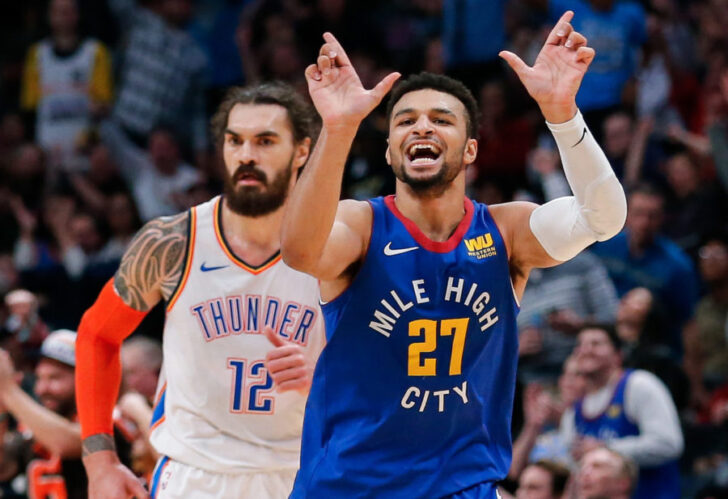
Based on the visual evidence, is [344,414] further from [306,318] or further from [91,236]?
[91,236]

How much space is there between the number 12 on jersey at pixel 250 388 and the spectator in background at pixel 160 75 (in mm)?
6815

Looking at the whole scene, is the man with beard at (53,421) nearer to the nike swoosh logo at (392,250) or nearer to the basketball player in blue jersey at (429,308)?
the basketball player in blue jersey at (429,308)

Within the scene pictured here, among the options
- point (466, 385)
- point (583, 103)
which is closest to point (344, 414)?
point (466, 385)

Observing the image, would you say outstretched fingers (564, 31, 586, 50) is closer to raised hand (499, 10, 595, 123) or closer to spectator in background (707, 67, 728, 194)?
raised hand (499, 10, 595, 123)

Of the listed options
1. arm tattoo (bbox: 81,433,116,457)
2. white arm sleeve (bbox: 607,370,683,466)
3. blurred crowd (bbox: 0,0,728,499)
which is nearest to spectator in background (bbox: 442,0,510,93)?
blurred crowd (bbox: 0,0,728,499)

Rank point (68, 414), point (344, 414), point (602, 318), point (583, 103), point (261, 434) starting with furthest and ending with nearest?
point (583, 103)
point (602, 318)
point (68, 414)
point (261, 434)
point (344, 414)

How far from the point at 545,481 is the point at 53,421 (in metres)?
2.77

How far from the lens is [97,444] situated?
15.8 feet

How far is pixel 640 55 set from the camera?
33.8ft

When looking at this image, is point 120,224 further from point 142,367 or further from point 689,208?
point 689,208

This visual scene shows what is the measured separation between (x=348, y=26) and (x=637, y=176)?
3.34 metres

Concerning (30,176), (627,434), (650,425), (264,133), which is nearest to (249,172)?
(264,133)

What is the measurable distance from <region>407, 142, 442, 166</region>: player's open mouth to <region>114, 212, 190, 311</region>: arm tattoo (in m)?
1.39

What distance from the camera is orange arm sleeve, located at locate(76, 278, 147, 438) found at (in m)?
4.84
